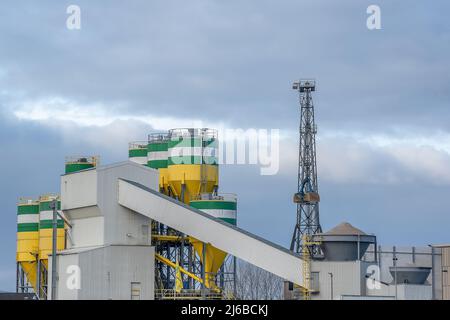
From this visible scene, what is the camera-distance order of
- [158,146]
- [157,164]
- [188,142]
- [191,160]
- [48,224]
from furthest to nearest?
[48,224]
[158,146]
[157,164]
[188,142]
[191,160]

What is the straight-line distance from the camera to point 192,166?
235 feet

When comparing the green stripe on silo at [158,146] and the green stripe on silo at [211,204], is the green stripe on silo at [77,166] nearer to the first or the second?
the green stripe on silo at [158,146]

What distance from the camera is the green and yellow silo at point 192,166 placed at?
71688mm

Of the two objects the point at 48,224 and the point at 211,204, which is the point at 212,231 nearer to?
the point at 211,204

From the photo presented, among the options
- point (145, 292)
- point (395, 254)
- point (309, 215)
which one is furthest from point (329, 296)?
point (309, 215)

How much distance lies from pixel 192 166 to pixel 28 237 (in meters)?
19.9

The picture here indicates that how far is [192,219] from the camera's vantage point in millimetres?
59969

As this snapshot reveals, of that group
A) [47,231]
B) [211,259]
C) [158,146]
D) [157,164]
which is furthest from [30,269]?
[211,259]

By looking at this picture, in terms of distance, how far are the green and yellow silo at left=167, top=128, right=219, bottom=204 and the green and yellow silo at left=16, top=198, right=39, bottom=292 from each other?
664 inches

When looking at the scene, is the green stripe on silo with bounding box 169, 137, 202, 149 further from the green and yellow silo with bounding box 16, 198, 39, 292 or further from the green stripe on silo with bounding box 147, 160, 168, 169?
the green and yellow silo with bounding box 16, 198, 39, 292

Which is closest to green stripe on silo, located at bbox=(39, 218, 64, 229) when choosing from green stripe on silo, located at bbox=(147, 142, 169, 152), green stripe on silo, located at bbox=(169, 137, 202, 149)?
green stripe on silo, located at bbox=(147, 142, 169, 152)

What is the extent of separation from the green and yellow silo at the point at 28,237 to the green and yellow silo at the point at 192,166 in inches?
664

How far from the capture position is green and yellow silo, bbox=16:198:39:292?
8300 cm

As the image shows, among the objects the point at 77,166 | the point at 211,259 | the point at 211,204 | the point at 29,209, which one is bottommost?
the point at 211,259
